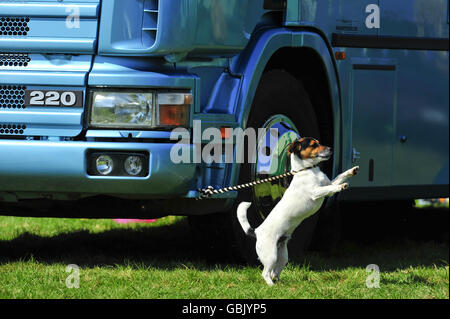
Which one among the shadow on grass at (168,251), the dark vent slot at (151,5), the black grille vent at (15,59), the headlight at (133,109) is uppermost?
the dark vent slot at (151,5)

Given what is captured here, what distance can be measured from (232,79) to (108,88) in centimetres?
74

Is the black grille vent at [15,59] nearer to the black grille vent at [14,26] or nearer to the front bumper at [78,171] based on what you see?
the black grille vent at [14,26]

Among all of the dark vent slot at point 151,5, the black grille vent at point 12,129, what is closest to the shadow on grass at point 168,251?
the black grille vent at point 12,129

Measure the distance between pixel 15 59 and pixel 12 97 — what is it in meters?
0.21

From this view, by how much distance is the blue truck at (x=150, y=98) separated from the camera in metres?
5.49

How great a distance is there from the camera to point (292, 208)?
18.2 ft

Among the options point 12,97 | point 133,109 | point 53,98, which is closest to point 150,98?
point 133,109

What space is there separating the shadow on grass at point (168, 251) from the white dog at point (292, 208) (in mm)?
535

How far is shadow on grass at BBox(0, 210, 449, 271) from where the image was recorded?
6223mm

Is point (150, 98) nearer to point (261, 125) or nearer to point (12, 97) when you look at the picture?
point (12, 97)

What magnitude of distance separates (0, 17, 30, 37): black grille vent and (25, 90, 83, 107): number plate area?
351mm

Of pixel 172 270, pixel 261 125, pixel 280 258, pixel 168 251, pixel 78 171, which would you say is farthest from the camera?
pixel 168 251

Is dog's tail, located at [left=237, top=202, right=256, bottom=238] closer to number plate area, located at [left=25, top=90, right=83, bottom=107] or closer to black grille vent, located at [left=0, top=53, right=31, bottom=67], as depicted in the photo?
number plate area, located at [left=25, top=90, right=83, bottom=107]

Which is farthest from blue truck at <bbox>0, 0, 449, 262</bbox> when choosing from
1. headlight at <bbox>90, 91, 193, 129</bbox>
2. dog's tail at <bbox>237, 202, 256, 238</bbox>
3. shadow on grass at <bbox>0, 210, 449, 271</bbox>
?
shadow on grass at <bbox>0, 210, 449, 271</bbox>
